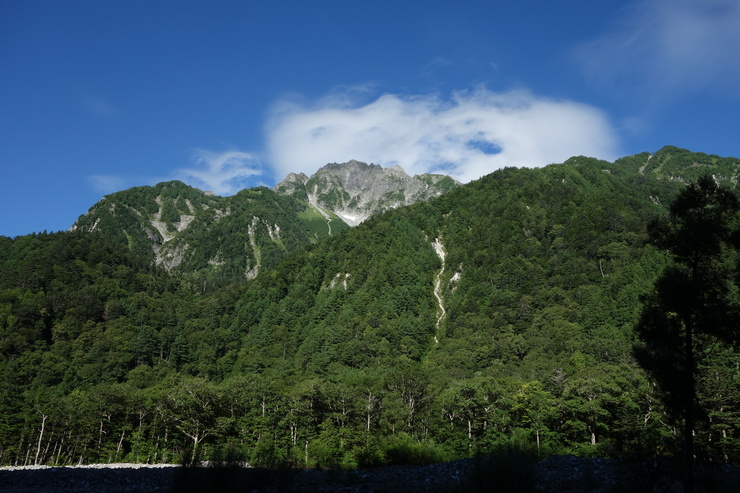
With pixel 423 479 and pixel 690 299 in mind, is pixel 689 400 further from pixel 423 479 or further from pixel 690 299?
pixel 423 479

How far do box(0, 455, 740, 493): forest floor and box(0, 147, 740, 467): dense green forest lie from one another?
1578mm

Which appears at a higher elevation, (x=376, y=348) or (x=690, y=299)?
(x=376, y=348)

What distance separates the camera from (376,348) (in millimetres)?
123875

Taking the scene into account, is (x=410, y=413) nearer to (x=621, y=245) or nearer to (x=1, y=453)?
(x=1, y=453)

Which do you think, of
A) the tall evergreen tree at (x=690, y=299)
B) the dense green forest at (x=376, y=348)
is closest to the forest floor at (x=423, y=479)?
the dense green forest at (x=376, y=348)

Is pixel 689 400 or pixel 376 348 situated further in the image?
pixel 376 348

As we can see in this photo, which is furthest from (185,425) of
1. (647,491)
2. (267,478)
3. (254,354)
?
(254,354)

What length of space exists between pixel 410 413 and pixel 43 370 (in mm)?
111797

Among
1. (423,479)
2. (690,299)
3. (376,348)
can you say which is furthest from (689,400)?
(376,348)

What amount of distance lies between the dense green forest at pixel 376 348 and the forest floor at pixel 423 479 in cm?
158

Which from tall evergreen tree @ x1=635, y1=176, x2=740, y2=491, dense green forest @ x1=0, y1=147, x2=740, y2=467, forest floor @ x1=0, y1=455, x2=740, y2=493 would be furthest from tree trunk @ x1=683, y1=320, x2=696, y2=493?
forest floor @ x1=0, y1=455, x2=740, y2=493

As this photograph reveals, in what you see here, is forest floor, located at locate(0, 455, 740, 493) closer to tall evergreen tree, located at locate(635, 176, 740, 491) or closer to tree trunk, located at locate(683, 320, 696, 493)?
tree trunk, located at locate(683, 320, 696, 493)

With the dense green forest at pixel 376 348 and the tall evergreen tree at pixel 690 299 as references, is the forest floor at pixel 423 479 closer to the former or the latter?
the dense green forest at pixel 376 348

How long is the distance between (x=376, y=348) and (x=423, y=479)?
4130 inches
